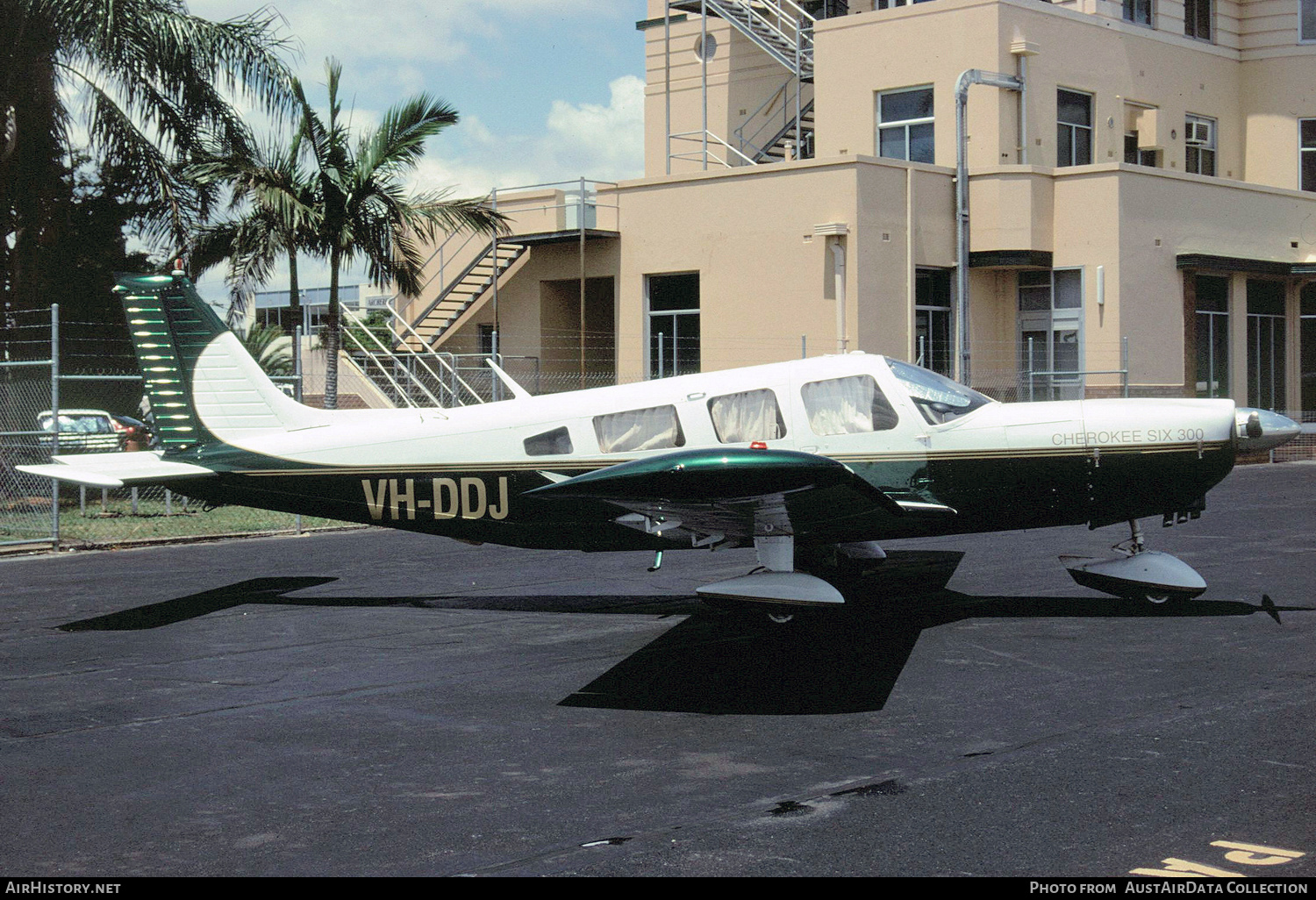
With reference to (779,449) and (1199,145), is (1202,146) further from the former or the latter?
(779,449)

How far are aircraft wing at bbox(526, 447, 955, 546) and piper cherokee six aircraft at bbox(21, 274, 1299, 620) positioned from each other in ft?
0.63

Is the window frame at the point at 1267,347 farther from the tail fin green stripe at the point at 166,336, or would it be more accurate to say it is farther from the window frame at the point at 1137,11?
the tail fin green stripe at the point at 166,336

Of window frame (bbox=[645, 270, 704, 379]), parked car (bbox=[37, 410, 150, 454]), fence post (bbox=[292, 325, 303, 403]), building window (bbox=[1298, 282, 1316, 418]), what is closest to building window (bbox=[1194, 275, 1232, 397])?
building window (bbox=[1298, 282, 1316, 418])

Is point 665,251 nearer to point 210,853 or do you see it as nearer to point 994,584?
point 994,584

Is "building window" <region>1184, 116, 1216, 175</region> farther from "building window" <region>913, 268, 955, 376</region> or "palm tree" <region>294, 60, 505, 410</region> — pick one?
"palm tree" <region>294, 60, 505, 410</region>

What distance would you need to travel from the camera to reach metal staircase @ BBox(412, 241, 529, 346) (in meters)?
32.4

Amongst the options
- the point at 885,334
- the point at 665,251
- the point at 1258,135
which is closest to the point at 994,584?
the point at 885,334

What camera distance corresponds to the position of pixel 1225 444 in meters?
10.6

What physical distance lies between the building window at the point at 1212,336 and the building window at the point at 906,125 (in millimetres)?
6878

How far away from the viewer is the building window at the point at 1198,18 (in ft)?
116

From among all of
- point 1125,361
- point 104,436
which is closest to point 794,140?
point 1125,361

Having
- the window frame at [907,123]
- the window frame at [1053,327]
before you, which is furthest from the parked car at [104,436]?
the window frame at [1053,327]

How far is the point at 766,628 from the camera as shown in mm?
10680

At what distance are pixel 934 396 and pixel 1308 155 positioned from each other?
2945 cm
